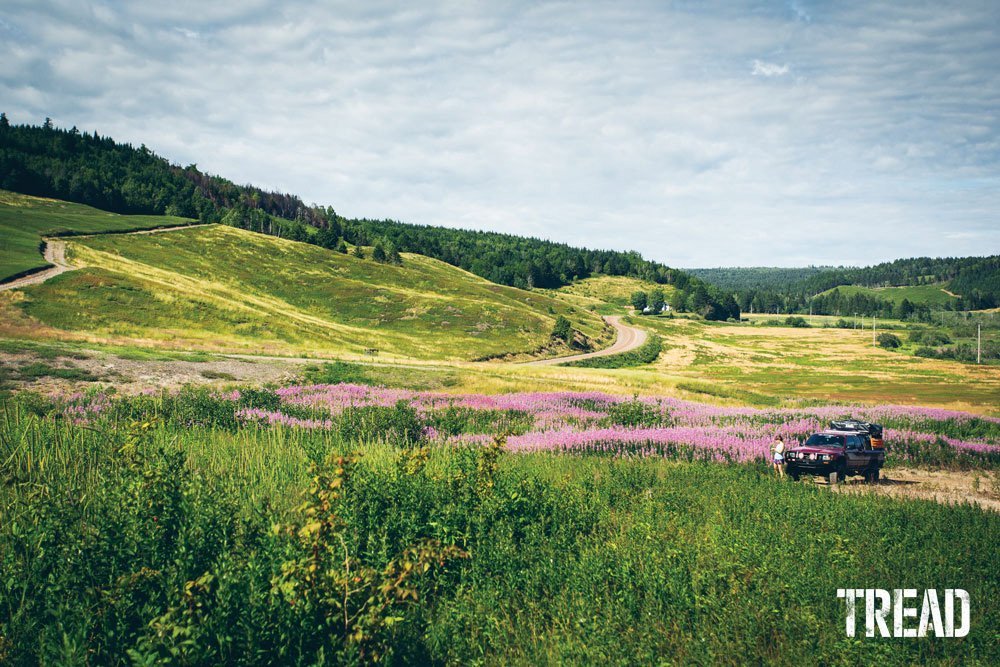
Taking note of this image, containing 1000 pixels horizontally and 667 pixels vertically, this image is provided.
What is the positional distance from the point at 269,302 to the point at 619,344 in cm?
6941

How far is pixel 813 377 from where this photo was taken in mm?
75688

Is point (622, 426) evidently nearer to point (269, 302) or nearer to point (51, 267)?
point (51, 267)

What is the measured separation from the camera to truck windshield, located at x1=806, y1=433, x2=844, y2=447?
1483cm

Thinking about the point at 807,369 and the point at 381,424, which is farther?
the point at 807,369

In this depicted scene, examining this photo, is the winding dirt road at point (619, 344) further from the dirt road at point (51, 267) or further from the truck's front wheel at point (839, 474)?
the truck's front wheel at point (839, 474)

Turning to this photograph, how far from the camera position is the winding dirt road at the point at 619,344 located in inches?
3206

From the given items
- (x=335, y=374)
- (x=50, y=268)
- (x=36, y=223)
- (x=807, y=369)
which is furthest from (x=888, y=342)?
(x=36, y=223)

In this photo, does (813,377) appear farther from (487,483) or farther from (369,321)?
(487,483)

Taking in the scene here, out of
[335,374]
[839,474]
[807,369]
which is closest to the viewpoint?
[839,474]

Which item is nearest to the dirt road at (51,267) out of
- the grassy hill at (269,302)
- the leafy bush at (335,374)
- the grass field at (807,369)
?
the grassy hill at (269,302)

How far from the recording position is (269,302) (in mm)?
86312

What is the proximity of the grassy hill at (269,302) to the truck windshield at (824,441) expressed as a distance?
153 feet

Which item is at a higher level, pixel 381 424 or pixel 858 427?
pixel 858 427

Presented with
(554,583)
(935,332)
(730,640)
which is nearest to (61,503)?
(554,583)
